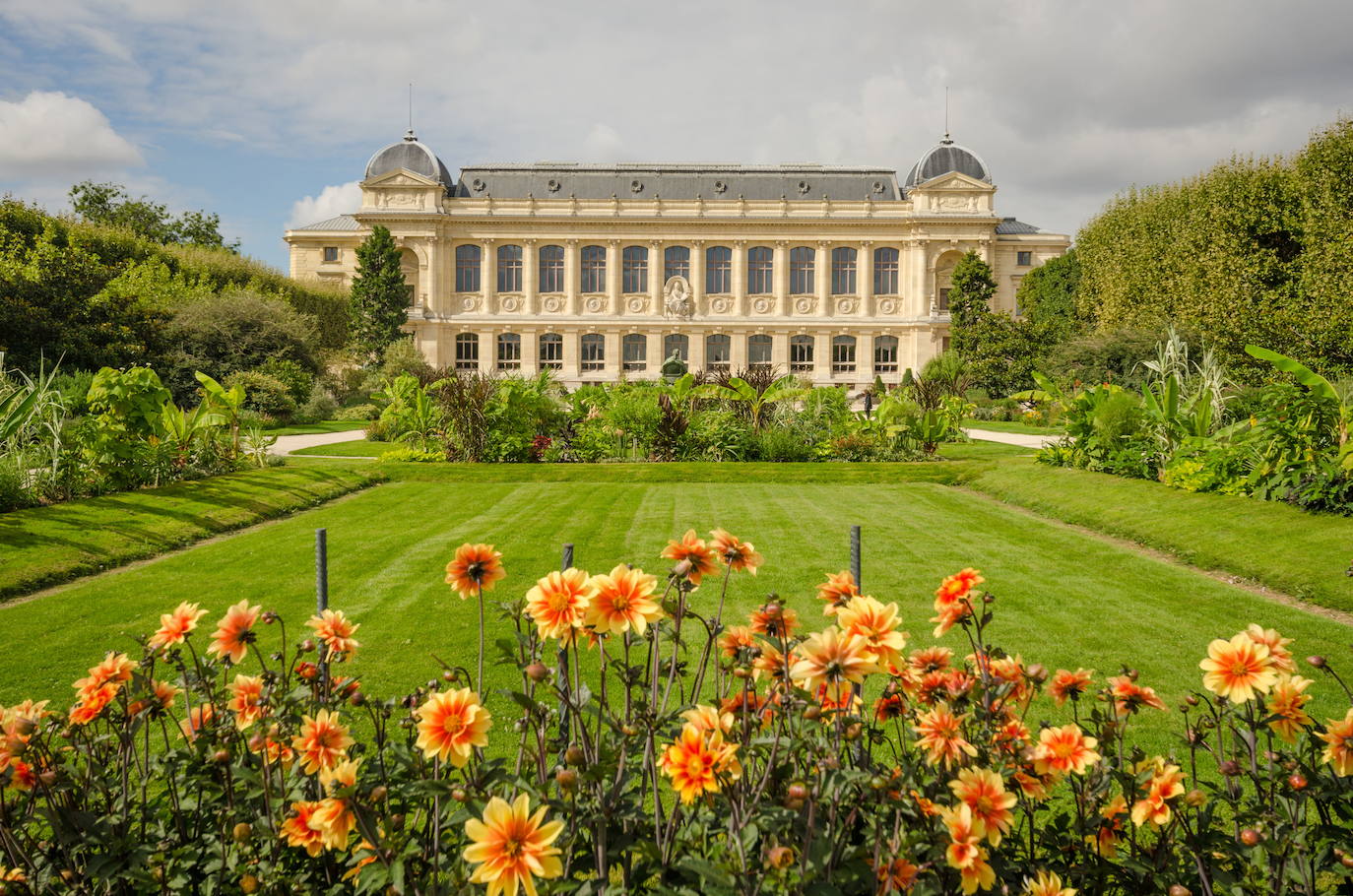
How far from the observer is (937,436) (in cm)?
1703

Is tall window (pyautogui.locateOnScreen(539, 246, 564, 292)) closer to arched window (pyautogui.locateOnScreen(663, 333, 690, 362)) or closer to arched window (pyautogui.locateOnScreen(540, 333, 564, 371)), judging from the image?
arched window (pyautogui.locateOnScreen(540, 333, 564, 371))

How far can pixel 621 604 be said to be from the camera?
1700mm

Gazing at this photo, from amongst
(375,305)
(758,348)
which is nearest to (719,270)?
(758,348)

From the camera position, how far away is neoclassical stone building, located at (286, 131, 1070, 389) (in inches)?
1815

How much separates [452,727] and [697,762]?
499 mm

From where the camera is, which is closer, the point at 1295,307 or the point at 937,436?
the point at 937,436

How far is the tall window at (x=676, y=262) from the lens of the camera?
155 feet

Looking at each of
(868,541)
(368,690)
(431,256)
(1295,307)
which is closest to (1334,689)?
(868,541)

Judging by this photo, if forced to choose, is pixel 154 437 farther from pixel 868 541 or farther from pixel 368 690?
pixel 868 541

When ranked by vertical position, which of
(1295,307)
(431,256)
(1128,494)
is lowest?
(1128,494)

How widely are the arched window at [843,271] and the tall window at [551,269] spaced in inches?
647

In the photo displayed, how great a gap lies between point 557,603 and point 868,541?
7.47 m

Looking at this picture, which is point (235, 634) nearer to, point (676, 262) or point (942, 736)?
point (942, 736)

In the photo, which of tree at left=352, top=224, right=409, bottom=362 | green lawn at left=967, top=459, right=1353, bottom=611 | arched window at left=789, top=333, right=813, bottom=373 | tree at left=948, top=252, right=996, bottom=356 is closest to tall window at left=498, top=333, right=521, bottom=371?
tree at left=352, top=224, right=409, bottom=362
